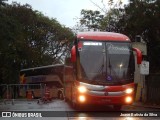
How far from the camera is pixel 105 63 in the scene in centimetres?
2086

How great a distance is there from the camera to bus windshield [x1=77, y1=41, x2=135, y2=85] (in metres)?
20.6

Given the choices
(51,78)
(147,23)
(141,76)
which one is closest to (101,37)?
(147,23)

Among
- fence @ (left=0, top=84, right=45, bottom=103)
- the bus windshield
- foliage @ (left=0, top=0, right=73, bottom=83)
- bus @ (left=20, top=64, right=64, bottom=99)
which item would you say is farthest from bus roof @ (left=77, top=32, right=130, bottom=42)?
foliage @ (left=0, top=0, right=73, bottom=83)

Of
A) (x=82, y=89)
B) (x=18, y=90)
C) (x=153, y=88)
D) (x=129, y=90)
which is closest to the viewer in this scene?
(x=82, y=89)

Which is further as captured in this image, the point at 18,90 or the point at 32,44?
the point at 32,44

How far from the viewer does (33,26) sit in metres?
68.6

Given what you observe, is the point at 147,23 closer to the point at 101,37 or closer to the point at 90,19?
the point at 101,37

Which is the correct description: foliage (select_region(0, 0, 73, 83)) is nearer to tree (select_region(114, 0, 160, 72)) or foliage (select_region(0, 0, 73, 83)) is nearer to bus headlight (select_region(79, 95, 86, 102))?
tree (select_region(114, 0, 160, 72))

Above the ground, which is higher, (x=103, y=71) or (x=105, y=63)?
(x=105, y=63)

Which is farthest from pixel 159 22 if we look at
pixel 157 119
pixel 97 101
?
pixel 157 119

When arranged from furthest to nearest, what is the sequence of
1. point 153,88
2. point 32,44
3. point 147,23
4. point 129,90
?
1. point 32,44
2. point 147,23
3. point 153,88
4. point 129,90

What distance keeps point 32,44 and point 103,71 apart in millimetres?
48943

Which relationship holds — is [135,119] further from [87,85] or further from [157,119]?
[87,85]

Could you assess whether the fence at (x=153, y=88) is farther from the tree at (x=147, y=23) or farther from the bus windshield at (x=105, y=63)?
the bus windshield at (x=105, y=63)
